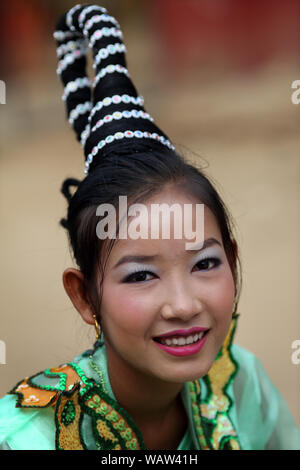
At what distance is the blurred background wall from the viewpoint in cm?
351

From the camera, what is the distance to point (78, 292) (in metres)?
1.59

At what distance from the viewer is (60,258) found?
13.3 feet

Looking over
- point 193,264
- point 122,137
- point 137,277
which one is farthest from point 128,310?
point 122,137

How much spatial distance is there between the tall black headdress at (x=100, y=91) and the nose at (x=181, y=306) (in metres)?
0.41

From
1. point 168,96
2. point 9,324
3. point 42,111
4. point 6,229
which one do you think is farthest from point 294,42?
point 9,324

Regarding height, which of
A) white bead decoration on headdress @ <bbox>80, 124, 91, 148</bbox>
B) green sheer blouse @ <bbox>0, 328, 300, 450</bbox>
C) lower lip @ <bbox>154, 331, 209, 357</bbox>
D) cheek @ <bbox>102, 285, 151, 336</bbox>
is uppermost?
white bead decoration on headdress @ <bbox>80, 124, 91, 148</bbox>

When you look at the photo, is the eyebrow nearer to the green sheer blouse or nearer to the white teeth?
the white teeth

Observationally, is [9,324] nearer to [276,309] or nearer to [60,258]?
[60,258]

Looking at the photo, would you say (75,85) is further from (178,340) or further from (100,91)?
(178,340)

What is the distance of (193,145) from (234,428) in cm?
400

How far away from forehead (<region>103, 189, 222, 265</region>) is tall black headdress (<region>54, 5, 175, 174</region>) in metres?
0.20

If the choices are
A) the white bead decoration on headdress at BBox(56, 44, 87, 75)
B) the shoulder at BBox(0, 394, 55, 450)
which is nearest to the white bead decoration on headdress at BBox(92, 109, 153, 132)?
the white bead decoration on headdress at BBox(56, 44, 87, 75)

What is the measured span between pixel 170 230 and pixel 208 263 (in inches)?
5.6

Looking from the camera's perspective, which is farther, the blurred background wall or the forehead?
the blurred background wall
